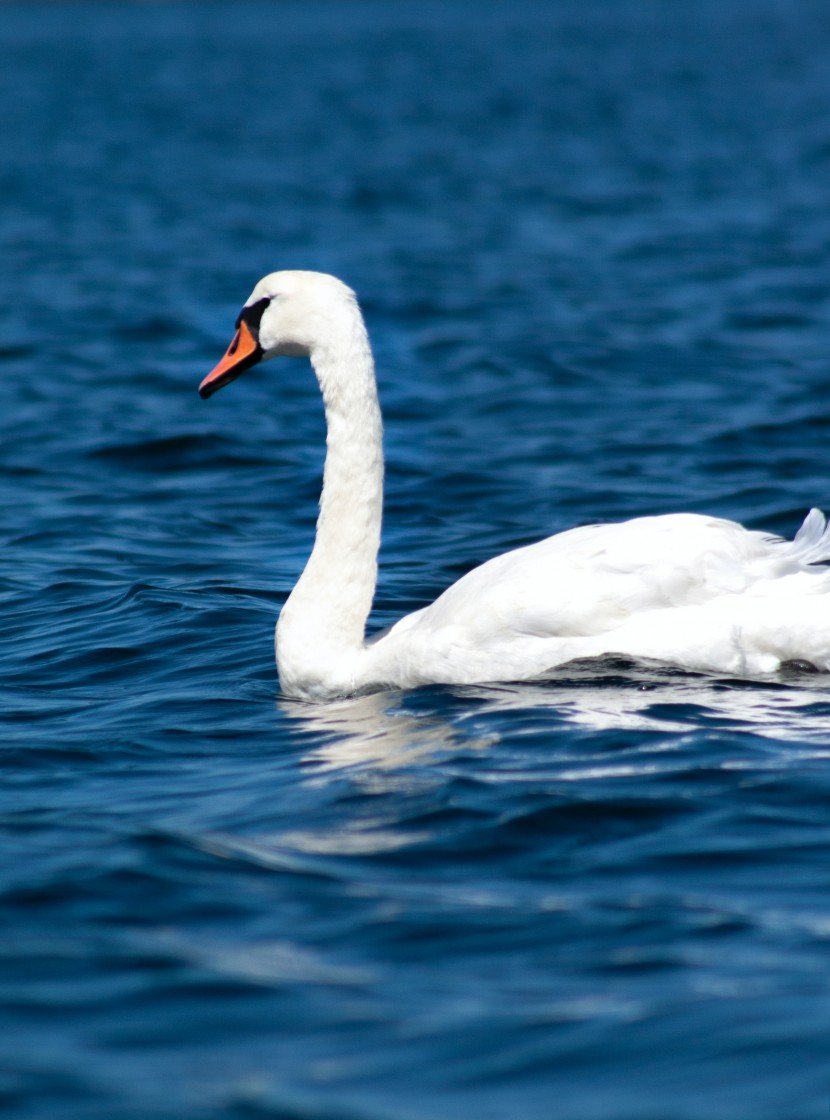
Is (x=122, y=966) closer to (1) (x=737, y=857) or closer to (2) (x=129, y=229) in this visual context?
(1) (x=737, y=857)

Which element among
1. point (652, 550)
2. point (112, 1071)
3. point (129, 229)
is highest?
point (129, 229)

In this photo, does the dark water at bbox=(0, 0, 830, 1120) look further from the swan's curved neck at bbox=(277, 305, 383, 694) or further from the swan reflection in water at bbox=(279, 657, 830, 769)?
the swan's curved neck at bbox=(277, 305, 383, 694)

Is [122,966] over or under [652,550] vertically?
under

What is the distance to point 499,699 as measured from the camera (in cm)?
722

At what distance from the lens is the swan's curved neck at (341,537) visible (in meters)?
7.89

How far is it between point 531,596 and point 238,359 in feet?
6.13

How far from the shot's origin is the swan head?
26.0 ft

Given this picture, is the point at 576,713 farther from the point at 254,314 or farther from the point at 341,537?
the point at 254,314

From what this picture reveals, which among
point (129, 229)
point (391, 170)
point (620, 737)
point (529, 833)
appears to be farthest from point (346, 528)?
point (391, 170)

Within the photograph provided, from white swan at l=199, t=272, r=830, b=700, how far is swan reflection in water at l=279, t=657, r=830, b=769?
9 cm

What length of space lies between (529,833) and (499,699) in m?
1.49

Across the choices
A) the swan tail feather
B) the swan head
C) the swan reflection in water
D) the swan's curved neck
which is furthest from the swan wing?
the swan head

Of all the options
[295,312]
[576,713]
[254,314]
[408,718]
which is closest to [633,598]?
[576,713]

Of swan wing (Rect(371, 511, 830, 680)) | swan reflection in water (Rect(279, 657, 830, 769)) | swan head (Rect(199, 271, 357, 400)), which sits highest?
swan head (Rect(199, 271, 357, 400))
